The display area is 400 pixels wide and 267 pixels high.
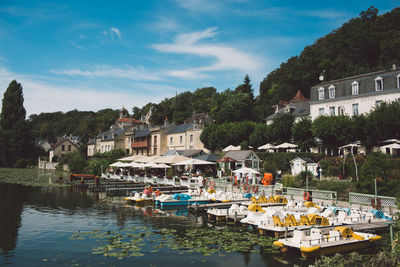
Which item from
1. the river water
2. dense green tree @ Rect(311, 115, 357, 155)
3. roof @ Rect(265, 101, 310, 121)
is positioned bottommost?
the river water

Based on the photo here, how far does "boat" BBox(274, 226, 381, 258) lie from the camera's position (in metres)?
12.9

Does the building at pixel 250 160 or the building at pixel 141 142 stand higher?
the building at pixel 141 142

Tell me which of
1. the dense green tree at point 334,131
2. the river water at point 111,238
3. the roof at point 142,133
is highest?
the roof at point 142,133

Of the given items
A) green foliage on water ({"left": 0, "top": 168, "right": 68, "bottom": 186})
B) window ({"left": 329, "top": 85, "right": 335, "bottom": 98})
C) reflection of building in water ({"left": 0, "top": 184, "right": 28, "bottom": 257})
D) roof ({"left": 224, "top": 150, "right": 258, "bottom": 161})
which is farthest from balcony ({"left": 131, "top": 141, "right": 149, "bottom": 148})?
window ({"left": 329, "top": 85, "right": 335, "bottom": 98})

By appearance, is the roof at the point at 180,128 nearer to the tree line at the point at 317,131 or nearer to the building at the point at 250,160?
the tree line at the point at 317,131

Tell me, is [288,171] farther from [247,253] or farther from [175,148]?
[175,148]

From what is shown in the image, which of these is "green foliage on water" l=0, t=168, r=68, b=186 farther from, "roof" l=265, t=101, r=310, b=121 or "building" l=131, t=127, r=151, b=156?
"roof" l=265, t=101, r=310, b=121

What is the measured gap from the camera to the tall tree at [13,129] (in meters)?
78.7

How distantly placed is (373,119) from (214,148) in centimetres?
2472

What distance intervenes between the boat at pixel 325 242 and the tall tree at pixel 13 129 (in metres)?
82.6

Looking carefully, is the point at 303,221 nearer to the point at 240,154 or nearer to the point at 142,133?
the point at 240,154

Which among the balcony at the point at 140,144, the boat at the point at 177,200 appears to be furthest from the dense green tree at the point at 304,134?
the balcony at the point at 140,144

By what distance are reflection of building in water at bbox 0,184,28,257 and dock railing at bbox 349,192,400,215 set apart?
20.2 metres

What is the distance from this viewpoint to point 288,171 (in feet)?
113
